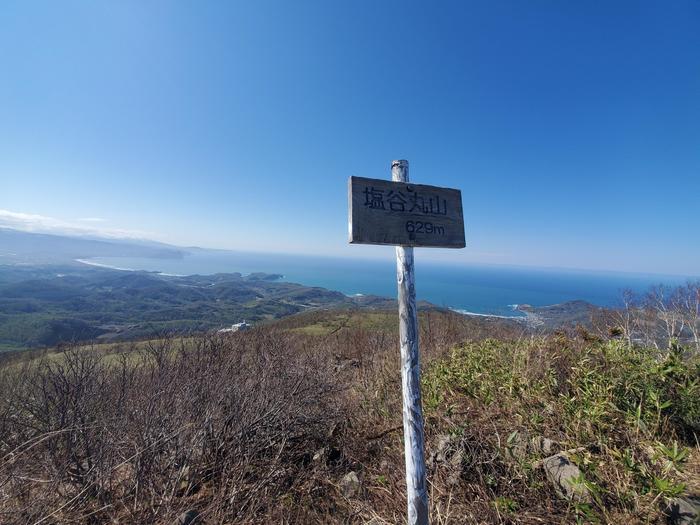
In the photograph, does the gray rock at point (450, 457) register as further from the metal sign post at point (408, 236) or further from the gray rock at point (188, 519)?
the gray rock at point (188, 519)

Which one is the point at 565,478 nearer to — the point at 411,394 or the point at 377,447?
the point at 411,394

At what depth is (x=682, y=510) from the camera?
2.04 metres

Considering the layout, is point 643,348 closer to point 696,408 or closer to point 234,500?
point 696,408

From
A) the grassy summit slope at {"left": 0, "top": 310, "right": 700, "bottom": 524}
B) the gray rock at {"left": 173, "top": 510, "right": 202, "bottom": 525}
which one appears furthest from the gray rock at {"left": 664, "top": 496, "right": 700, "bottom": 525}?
the gray rock at {"left": 173, "top": 510, "right": 202, "bottom": 525}

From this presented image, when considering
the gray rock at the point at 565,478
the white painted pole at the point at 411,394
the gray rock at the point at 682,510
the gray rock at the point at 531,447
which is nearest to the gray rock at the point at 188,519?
the white painted pole at the point at 411,394

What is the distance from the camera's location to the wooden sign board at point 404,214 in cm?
183

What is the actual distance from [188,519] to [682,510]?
3.85 m

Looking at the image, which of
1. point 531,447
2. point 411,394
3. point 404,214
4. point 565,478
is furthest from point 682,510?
point 404,214

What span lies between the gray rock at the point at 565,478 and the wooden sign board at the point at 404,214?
219cm

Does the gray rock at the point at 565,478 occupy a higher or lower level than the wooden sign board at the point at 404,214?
lower

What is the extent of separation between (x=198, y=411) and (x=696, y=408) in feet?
18.5

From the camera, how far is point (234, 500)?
9.06 ft

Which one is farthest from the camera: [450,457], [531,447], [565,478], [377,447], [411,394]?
[377,447]

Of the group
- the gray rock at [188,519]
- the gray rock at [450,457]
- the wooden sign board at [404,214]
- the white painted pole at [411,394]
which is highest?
the wooden sign board at [404,214]
